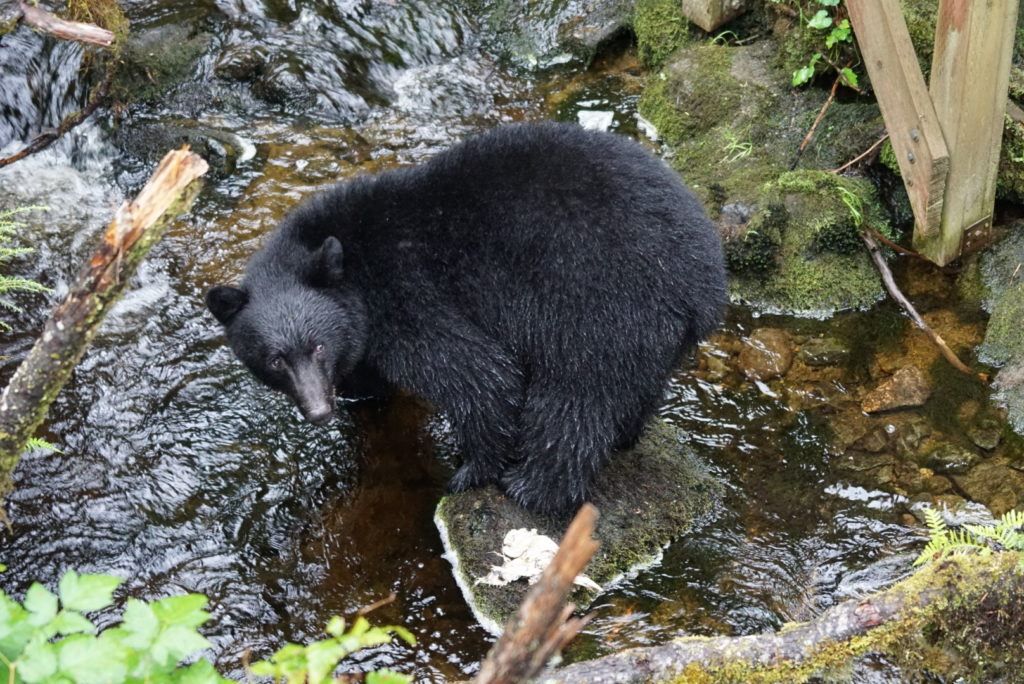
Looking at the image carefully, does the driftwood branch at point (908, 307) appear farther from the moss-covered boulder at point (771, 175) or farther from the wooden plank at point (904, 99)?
the wooden plank at point (904, 99)

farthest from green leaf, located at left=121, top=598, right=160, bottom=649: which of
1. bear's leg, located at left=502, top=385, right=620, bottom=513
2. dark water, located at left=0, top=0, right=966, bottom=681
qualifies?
bear's leg, located at left=502, top=385, right=620, bottom=513

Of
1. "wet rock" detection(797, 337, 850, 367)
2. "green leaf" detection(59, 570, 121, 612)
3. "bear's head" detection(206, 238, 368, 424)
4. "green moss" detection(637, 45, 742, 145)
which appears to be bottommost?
"bear's head" detection(206, 238, 368, 424)

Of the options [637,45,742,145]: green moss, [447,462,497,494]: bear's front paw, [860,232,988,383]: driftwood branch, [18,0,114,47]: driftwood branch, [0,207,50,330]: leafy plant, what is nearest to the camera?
[18,0,114,47]: driftwood branch

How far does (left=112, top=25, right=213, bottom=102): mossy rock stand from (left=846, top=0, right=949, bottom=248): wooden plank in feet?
19.0

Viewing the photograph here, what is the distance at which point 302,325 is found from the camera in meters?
5.04

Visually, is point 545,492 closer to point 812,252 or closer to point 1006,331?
point 812,252

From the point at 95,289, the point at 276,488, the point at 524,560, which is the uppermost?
the point at 95,289

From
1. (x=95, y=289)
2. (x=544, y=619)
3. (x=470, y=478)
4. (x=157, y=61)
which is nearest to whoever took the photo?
(x=544, y=619)

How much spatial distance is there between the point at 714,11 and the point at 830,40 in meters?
1.46

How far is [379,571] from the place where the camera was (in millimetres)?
5086

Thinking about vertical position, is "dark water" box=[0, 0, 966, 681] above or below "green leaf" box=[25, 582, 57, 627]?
below

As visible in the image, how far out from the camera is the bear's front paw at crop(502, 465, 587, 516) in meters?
5.14

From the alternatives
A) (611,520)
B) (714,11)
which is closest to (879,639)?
(611,520)

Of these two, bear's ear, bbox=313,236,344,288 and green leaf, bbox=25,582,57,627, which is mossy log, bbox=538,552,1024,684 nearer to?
green leaf, bbox=25,582,57,627
